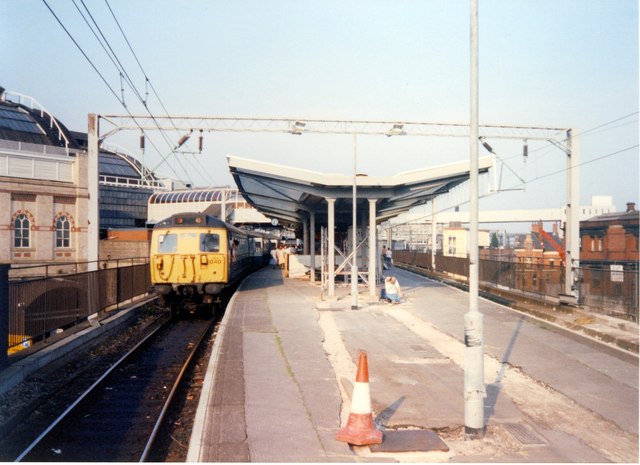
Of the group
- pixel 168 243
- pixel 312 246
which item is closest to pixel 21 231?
pixel 312 246

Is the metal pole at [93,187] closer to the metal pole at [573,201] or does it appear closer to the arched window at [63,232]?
the metal pole at [573,201]

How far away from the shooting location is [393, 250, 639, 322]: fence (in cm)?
1377

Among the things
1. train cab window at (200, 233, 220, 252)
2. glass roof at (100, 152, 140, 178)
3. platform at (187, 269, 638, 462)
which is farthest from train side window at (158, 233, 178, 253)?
glass roof at (100, 152, 140, 178)

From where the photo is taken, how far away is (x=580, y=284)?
16438mm

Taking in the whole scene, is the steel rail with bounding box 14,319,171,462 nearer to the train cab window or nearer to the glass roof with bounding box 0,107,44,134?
the train cab window

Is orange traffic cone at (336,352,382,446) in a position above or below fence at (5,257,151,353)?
below

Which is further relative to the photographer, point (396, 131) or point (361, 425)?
point (396, 131)

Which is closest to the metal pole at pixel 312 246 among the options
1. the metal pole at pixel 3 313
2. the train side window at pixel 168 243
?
the train side window at pixel 168 243

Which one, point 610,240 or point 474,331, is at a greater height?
point 610,240

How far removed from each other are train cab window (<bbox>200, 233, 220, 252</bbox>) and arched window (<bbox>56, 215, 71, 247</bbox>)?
19.6m

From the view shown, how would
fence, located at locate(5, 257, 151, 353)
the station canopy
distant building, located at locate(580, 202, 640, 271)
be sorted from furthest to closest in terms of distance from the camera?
distant building, located at locate(580, 202, 640, 271) < the station canopy < fence, located at locate(5, 257, 151, 353)

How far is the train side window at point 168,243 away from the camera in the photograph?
17.3 meters

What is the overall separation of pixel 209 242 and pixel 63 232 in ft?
65.0

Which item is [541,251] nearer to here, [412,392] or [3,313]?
[412,392]
